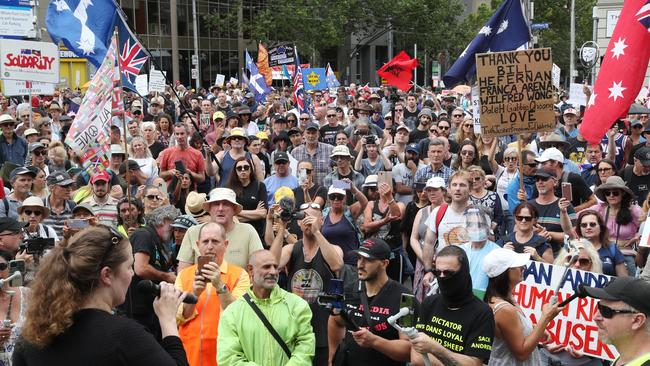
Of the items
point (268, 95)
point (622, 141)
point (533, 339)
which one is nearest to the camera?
point (533, 339)

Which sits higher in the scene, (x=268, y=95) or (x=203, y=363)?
(x=268, y=95)

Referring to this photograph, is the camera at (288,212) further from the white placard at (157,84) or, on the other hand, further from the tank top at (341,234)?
the white placard at (157,84)

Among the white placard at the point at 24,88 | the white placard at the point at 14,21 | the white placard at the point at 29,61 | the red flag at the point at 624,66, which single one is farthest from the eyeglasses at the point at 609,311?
the white placard at the point at 14,21

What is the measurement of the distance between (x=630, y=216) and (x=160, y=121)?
907cm

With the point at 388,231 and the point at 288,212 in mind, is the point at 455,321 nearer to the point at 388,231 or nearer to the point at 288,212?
the point at 288,212

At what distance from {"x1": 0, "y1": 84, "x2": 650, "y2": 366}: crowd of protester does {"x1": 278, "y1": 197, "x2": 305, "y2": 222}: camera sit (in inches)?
0.9

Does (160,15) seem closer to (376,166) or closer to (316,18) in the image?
(316,18)

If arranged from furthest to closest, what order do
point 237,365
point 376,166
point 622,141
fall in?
1. point 622,141
2. point 376,166
3. point 237,365

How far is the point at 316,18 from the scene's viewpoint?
5547 centimetres

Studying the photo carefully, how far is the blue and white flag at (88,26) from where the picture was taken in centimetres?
1217

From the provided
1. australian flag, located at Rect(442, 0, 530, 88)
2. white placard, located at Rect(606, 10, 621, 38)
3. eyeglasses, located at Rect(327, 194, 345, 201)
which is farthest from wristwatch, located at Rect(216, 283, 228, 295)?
white placard, located at Rect(606, 10, 621, 38)

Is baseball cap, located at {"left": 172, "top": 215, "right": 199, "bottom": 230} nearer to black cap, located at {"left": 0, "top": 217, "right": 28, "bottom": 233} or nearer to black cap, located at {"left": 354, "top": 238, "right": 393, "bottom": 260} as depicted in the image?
black cap, located at {"left": 0, "top": 217, "right": 28, "bottom": 233}

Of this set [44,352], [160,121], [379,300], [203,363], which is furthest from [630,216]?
[160,121]

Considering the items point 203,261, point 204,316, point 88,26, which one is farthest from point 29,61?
point 203,261
